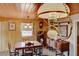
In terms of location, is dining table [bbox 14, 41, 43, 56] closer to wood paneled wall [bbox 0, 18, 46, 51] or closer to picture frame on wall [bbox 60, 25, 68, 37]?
wood paneled wall [bbox 0, 18, 46, 51]

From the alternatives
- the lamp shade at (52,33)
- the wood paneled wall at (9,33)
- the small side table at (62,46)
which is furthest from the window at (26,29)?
the small side table at (62,46)

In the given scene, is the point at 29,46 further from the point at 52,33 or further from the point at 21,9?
the point at 21,9

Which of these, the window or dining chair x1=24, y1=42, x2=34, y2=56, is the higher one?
the window

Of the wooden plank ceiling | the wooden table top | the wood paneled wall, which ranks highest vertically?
the wooden plank ceiling

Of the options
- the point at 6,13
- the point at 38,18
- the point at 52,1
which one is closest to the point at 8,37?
the point at 6,13

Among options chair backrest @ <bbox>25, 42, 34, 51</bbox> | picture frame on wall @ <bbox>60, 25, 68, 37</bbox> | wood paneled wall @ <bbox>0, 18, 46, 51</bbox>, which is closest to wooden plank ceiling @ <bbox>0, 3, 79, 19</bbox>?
wood paneled wall @ <bbox>0, 18, 46, 51</bbox>

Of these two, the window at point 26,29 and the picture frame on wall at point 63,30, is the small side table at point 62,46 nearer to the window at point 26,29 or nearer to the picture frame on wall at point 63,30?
the picture frame on wall at point 63,30

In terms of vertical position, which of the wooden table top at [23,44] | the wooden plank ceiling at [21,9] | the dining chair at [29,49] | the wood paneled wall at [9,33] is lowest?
the dining chair at [29,49]

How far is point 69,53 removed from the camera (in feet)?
5.32

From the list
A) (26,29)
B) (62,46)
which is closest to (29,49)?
(26,29)

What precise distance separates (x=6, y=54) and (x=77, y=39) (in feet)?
2.43

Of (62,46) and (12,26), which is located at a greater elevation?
(12,26)

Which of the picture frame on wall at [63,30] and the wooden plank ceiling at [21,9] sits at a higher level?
the wooden plank ceiling at [21,9]

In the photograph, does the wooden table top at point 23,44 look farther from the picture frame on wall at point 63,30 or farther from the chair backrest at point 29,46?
the picture frame on wall at point 63,30
